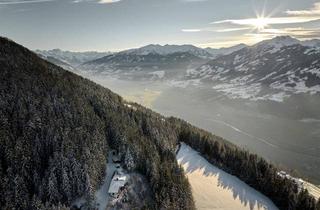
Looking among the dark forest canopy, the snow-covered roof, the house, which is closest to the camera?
the dark forest canopy

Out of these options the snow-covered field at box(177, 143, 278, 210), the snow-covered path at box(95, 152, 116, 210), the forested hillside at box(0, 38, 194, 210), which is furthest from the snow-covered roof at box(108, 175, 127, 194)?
the snow-covered field at box(177, 143, 278, 210)

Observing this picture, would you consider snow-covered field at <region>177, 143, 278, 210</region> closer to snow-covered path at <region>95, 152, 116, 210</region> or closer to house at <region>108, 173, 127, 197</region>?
house at <region>108, 173, 127, 197</region>

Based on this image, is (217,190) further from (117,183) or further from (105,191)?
(105,191)

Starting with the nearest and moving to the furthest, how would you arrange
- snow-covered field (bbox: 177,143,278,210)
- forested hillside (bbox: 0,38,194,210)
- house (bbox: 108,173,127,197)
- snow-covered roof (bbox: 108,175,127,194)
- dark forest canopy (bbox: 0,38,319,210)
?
forested hillside (bbox: 0,38,194,210) < dark forest canopy (bbox: 0,38,319,210) < house (bbox: 108,173,127,197) < snow-covered roof (bbox: 108,175,127,194) < snow-covered field (bbox: 177,143,278,210)

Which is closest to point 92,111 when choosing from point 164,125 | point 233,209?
point 164,125

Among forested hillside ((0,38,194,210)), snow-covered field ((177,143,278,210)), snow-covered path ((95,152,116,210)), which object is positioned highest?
forested hillside ((0,38,194,210))

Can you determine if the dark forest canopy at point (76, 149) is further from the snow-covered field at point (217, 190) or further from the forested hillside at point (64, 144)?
the snow-covered field at point (217, 190)

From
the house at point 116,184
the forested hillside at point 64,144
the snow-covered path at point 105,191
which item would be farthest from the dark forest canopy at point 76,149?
the house at point 116,184
